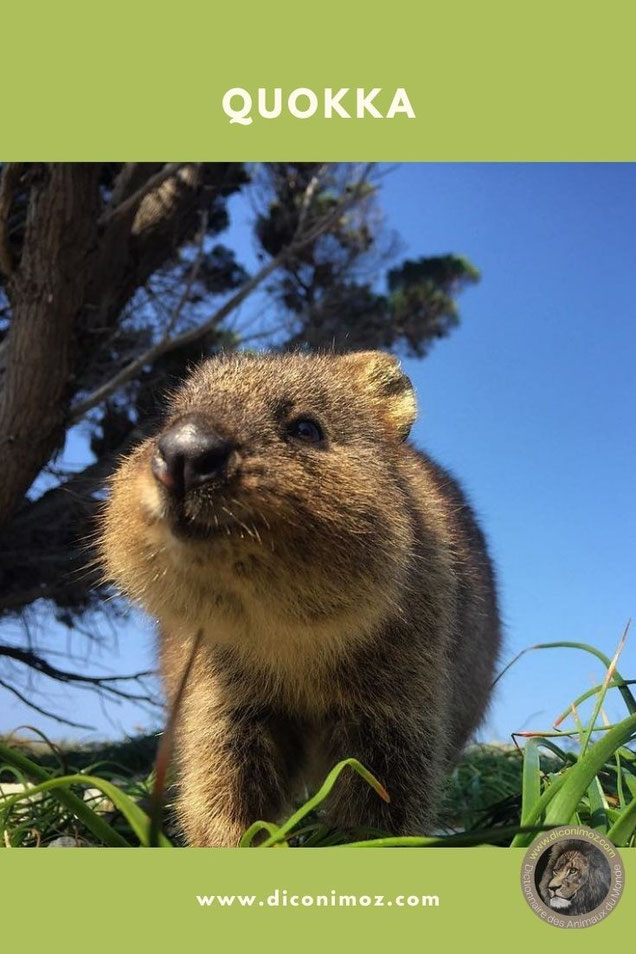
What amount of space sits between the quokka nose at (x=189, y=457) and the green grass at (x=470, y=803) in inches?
26.1

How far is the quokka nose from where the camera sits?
5.80 feet

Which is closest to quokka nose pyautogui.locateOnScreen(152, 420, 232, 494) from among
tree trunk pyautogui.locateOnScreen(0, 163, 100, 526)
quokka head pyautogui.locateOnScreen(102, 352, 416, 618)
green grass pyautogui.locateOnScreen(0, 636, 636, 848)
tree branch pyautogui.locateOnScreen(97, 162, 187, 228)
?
quokka head pyautogui.locateOnScreen(102, 352, 416, 618)

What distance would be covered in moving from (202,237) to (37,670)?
441cm

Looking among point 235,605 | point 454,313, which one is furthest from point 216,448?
point 454,313

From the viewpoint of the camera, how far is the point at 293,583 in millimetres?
1938

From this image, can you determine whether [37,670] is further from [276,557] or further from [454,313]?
[454,313]

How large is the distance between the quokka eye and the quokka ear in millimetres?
577

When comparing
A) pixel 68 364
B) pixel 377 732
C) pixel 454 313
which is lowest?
pixel 377 732

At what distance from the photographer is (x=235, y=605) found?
201cm
